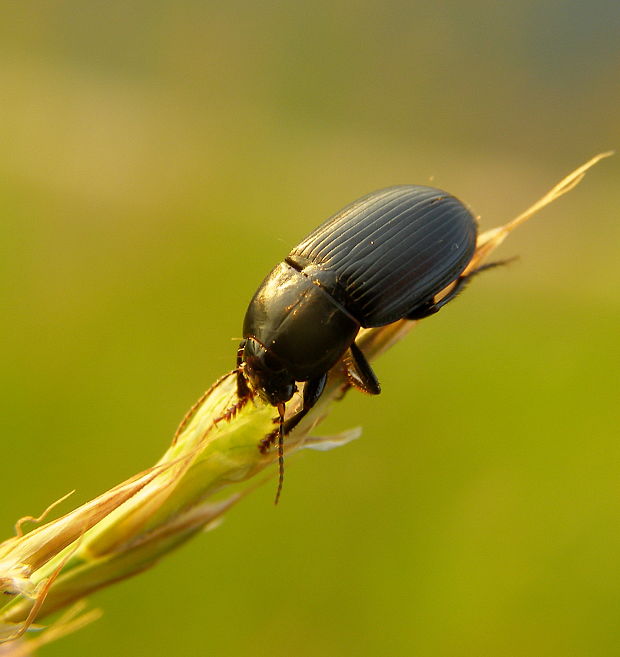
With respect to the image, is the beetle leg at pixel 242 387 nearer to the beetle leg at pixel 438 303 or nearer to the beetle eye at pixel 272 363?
the beetle eye at pixel 272 363

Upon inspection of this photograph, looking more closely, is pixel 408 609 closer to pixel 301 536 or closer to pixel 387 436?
pixel 301 536

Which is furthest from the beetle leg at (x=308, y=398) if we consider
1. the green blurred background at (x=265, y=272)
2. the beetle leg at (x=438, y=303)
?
the green blurred background at (x=265, y=272)

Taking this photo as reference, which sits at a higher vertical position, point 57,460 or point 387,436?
point 57,460

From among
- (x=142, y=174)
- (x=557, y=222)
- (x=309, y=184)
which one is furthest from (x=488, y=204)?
(x=142, y=174)

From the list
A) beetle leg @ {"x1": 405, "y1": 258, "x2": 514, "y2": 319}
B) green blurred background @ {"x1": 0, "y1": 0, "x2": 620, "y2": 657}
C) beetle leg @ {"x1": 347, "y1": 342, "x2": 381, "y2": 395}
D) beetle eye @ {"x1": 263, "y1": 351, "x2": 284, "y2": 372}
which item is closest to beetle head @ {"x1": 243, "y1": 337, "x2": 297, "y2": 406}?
beetle eye @ {"x1": 263, "y1": 351, "x2": 284, "y2": 372}

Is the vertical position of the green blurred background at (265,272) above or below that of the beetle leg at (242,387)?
below

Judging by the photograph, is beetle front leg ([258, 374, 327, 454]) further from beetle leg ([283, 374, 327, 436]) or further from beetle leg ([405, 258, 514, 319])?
beetle leg ([405, 258, 514, 319])
